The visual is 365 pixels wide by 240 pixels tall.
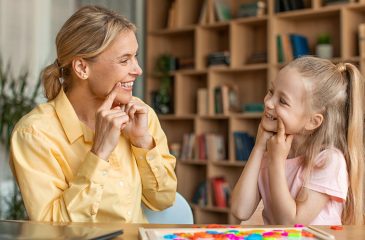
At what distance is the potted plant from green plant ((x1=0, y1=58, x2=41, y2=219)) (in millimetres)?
2189

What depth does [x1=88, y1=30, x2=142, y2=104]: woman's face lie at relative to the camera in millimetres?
1669

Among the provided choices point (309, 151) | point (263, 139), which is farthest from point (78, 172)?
point (309, 151)

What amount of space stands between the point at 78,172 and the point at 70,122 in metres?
0.20

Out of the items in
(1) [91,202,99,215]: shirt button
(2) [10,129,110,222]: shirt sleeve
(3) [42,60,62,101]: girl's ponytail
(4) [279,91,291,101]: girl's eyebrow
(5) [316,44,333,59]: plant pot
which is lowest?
(1) [91,202,99,215]: shirt button

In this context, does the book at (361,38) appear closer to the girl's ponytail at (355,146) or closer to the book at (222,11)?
the book at (222,11)

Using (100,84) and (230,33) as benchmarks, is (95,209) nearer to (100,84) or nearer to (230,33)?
(100,84)

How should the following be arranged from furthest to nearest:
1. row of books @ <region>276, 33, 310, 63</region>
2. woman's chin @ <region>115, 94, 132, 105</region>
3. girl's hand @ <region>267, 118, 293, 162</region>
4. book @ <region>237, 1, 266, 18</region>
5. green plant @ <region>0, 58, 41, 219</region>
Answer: book @ <region>237, 1, 266, 18</region>
row of books @ <region>276, 33, 310, 63</region>
green plant @ <region>0, 58, 41, 219</region>
woman's chin @ <region>115, 94, 132, 105</region>
girl's hand @ <region>267, 118, 293, 162</region>

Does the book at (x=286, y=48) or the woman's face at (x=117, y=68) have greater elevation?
the book at (x=286, y=48)

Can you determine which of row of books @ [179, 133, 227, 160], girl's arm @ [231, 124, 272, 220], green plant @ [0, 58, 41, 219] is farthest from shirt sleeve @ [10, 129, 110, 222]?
row of books @ [179, 133, 227, 160]

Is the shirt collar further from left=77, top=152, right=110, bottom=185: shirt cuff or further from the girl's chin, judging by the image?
the girl's chin

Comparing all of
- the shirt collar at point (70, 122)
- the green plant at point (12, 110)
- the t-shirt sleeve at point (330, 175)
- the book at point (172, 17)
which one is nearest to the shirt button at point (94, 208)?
the shirt collar at point (70, 122)

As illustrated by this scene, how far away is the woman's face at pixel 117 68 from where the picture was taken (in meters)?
1.67

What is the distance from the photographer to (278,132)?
5.18 feet

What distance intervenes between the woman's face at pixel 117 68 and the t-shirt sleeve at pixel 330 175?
608 millimetres
